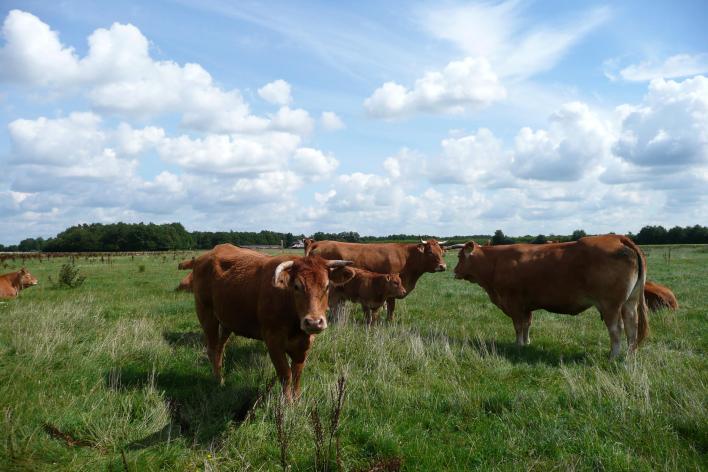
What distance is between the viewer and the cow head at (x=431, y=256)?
46.3ft

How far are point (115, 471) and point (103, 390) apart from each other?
220 centimetres

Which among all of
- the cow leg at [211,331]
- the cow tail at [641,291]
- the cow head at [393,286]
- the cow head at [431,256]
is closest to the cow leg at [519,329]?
the cow tail at [641,291]

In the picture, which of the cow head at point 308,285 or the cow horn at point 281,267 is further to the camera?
the cow horn at point 281,267

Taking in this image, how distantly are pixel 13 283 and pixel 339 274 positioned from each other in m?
18.2

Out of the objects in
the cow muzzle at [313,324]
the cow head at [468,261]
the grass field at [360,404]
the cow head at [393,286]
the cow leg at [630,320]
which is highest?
the cow head at [468,261]

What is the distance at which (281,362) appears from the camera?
5863mm

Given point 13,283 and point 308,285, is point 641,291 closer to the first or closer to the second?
point 308,285

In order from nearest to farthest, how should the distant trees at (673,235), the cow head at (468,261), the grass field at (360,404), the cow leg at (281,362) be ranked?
the grass field at (360,404) < the cow leg at (281,362) < the cow head at (468,261) < the distant trees at (673,235)

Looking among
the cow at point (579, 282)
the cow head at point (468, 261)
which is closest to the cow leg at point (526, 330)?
the cow at point (579, 282)

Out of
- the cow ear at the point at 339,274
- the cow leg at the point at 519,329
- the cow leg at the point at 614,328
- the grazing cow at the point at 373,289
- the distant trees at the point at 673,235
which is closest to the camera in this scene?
the cow ear at the point at 339,274

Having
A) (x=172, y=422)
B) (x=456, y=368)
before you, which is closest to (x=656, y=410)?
(x=456, y=368)

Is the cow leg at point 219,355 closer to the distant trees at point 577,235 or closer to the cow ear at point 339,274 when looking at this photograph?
the cow ear at point 339,274

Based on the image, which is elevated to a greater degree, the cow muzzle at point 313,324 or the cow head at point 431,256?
the cow head at point 431,256

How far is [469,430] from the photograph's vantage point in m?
5.11
